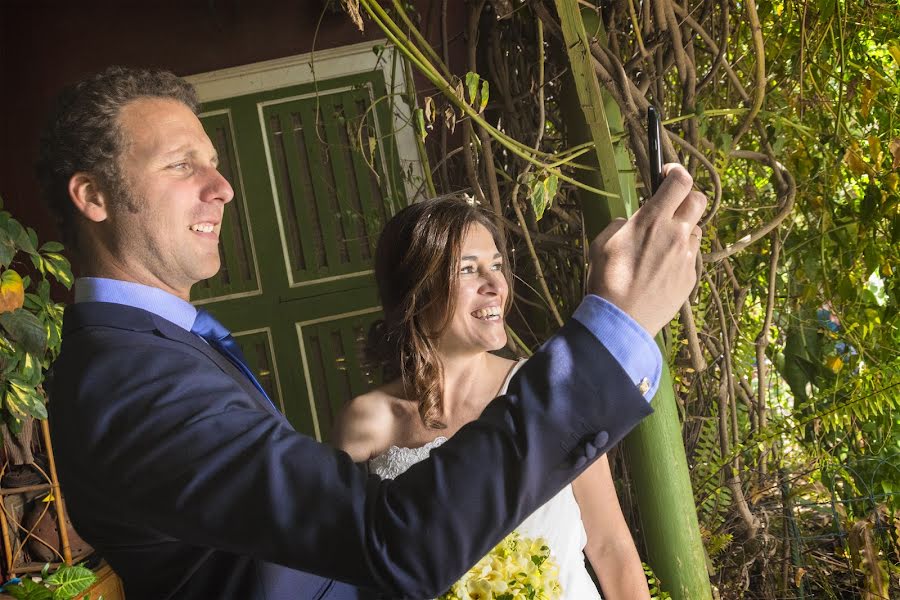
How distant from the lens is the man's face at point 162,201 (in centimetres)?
110

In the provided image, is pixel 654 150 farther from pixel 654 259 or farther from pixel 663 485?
pixel 663 485

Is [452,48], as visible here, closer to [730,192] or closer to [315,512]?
[730,192]

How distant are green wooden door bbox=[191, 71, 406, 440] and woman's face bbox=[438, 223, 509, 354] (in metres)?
1.73

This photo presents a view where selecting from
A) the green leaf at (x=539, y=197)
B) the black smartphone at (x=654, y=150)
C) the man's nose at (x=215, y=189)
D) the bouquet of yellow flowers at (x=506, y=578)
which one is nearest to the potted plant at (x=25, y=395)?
the green leaf at (x=539, y=197)

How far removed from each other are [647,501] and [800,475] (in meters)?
0.71

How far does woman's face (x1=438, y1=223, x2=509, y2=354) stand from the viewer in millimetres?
2180

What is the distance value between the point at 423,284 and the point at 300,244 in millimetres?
1952

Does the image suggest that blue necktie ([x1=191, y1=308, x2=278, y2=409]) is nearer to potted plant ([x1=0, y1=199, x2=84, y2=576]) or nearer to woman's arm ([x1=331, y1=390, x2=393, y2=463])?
woman's arm ([x1=331, y1=390, x2=393, y2=463])

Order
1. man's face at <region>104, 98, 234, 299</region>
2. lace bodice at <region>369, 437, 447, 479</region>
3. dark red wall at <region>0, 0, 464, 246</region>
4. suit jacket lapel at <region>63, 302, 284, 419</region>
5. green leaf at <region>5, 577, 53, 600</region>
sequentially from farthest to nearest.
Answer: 1. dark red wall at <region>0, 0, 464, 246</region>
2. green leaf at <region>5, 577, 53, 600</region>
3. lace bodice at <region>369, 437, 447, 479</region>
4. man's face at <region>104, 98, 234, 299</region>
5. suit jacket lapel at <region>63, 302, 284, 419</region>

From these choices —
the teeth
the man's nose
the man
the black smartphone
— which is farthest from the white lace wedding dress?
the black smartphone

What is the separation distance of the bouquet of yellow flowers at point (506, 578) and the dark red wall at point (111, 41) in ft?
10.1

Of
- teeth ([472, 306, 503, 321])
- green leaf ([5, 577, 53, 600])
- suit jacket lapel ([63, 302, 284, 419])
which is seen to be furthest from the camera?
green leaf ([5, 577, 53, 600])

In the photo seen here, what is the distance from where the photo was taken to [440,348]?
225cm

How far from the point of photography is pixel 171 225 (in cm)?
112
